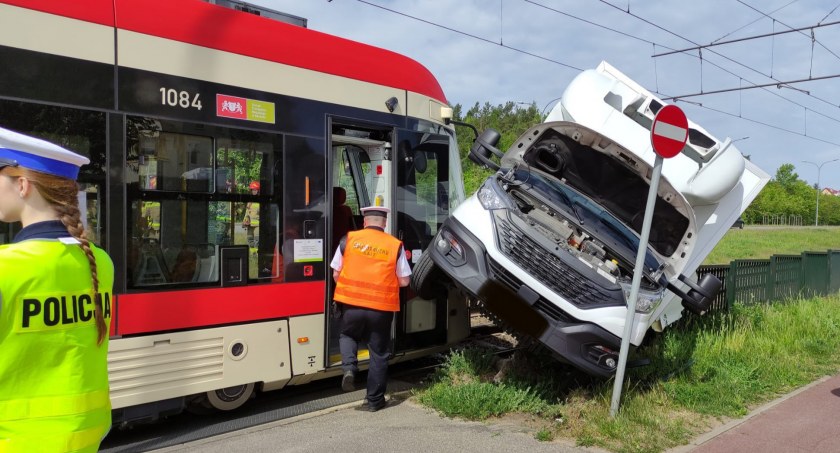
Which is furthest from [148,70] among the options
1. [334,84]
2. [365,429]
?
[365,429]

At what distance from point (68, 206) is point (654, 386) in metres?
5.55

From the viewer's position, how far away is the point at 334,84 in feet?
19.1

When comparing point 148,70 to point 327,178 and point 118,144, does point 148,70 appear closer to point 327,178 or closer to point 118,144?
point 118,144

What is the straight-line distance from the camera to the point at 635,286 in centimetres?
507

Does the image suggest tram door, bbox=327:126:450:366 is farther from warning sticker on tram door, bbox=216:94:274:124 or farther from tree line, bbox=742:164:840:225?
tree line, bbox=742:164:840:225

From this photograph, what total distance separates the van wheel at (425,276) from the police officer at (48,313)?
157 inches

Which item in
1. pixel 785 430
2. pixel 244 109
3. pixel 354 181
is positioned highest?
pixel 244 109

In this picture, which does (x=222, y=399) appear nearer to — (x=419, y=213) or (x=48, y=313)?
(x=419, y=213)

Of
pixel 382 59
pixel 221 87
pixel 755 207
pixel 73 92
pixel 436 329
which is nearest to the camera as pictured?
pixel 73 92

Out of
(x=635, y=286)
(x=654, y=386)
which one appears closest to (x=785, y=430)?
(x=654, y=386)

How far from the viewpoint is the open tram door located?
6371 mm

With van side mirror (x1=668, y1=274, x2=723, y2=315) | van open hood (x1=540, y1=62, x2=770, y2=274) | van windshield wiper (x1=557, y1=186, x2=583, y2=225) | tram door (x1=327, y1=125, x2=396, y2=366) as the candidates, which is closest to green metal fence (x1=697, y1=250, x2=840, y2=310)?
van open hood (x1=540, y1=62, x2=770, y2=274)

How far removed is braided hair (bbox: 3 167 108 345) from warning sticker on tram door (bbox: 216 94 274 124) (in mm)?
3141

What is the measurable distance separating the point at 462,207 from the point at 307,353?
1894 mm
